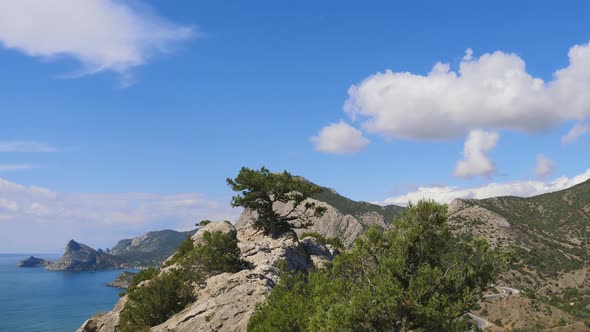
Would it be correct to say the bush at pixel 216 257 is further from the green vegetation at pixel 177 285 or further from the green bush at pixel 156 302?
the green bush at pixel 156 302

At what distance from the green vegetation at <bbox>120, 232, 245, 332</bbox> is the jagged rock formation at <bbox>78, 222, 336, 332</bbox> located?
180 cm

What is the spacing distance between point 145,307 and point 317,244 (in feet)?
97.3

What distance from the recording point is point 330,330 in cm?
2406

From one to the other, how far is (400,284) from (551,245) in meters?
180

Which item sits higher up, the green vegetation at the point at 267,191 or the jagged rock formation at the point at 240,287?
the green vegetation at the point at 267,191

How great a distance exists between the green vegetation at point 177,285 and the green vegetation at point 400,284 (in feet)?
52.3

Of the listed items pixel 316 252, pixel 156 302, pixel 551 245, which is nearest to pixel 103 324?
pixel 156 302

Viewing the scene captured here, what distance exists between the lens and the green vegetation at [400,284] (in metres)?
24.6

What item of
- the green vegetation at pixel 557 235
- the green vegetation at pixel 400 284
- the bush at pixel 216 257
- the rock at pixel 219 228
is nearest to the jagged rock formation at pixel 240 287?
the rock at pixel 219 228

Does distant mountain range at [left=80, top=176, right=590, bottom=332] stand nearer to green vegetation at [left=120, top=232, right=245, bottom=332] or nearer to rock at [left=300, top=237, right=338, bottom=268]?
rock at [left=300, top=237, right=338, bottom=268]

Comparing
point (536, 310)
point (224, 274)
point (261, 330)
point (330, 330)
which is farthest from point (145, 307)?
point (536, 310)

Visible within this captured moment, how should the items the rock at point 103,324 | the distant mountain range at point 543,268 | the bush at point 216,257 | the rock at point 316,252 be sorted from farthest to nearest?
the distant mountain range at point 543,268
the rock at point 316,252
the rock at point 103,324
the bush at point 216,257

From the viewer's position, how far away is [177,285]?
143 ft

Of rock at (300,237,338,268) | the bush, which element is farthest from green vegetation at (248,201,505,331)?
rock at (300,237,338,268)
